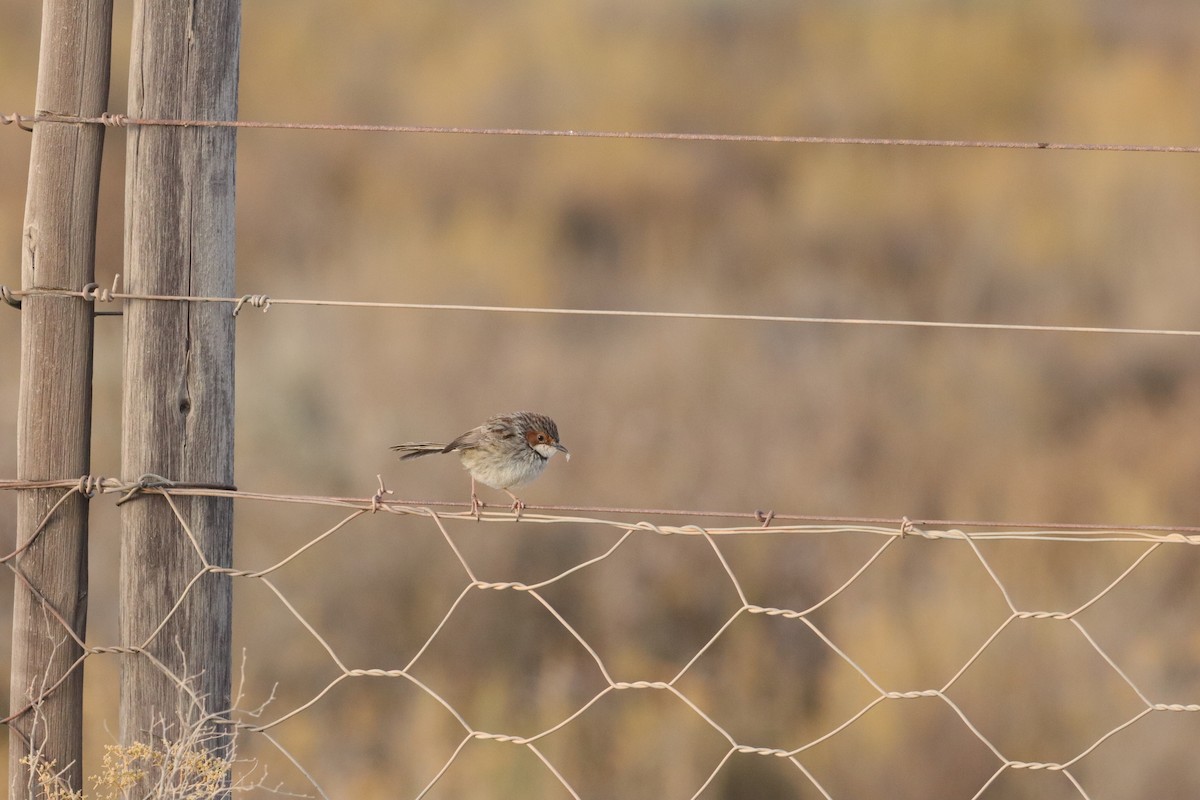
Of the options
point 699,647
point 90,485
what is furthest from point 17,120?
point 699,647

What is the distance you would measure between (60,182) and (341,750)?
16.3 ft

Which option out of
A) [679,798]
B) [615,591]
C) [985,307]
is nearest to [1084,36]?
[985,307]

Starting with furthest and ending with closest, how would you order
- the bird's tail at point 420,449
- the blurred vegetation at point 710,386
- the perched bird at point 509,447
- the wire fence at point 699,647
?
the blurred vegetation at point 710,386 < the perched bird at point 509,447 < the bird's tail at point 420,449 < the wire fence at point 699,647

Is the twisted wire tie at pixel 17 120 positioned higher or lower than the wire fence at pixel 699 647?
higher

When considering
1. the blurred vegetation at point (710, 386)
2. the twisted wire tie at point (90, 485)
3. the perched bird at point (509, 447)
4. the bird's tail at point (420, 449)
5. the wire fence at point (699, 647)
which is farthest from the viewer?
the blurred vegetation at point (710, 386)

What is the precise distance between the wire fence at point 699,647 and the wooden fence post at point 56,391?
0.04 meters

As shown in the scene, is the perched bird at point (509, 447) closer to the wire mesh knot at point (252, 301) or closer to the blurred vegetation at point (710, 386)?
the wire mesh knot at point (252, 301)

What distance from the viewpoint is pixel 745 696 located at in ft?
26.9

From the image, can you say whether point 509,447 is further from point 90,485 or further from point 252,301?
point 90,485

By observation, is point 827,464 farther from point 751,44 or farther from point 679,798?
point 751,44

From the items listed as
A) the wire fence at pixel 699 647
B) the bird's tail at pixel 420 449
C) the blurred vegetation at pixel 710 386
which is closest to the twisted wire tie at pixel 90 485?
the wire fence at pixel 699 647

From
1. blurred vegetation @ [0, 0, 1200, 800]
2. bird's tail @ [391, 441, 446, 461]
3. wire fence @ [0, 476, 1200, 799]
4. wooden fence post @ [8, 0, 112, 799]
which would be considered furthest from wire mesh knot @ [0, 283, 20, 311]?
blurred vegetation @ [0, 0, 1200, 800]

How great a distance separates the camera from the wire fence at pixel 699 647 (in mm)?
3123

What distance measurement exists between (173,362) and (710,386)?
302 inches
